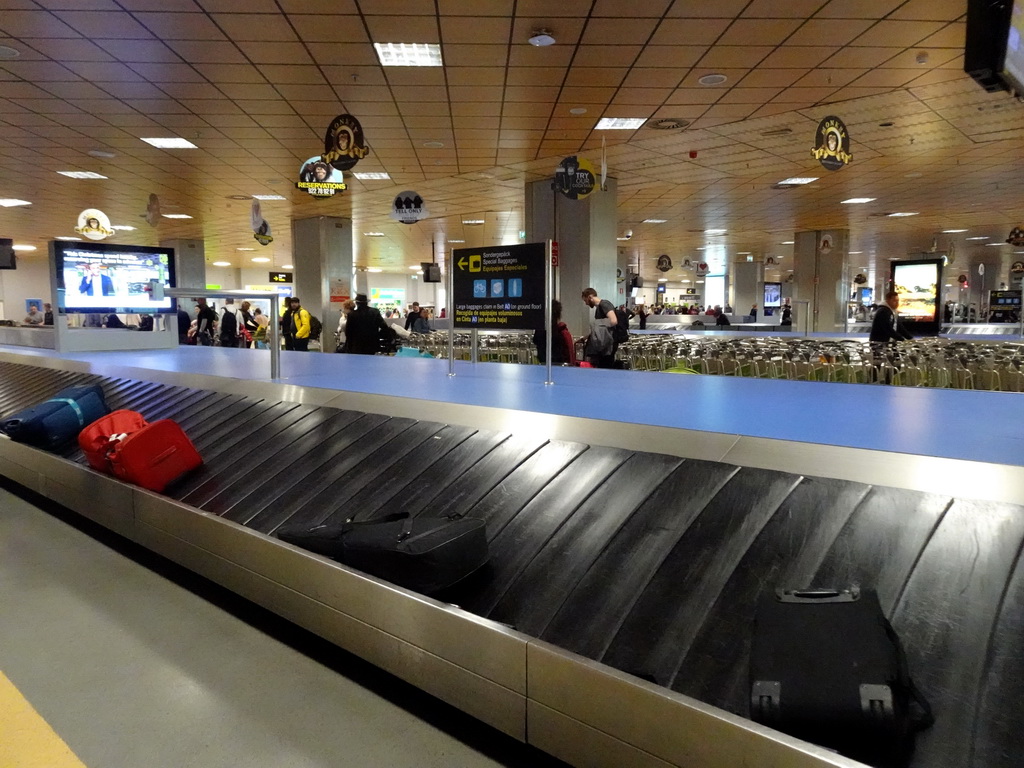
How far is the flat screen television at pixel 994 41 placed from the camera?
3.38m

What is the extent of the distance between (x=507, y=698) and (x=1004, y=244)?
3528 centimetres

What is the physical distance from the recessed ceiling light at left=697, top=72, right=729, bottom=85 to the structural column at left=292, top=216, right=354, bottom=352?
1275cm

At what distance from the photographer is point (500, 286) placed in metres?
4.84

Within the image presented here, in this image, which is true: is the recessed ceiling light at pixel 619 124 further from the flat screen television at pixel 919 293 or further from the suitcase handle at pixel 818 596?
the suitcase handle at pixel 818 596

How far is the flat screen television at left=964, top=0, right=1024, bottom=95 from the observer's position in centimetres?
338

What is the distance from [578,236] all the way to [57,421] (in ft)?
34.4

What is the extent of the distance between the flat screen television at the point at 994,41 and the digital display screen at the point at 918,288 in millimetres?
10892

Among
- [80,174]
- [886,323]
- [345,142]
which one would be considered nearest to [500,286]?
[345,142]

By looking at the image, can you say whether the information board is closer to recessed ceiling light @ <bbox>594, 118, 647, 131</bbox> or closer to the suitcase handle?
the suitcase handle

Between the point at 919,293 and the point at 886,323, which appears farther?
the point at 919,293

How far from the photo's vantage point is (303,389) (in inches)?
179

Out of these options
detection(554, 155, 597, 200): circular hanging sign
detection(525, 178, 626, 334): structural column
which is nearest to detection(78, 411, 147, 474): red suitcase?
detection(554, 155, 597, 200): circular hanging sign

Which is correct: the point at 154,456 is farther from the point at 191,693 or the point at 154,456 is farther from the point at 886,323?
the point at 886,323

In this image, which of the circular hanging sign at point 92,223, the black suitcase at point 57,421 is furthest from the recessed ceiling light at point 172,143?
the black suitcase at point 57,421
